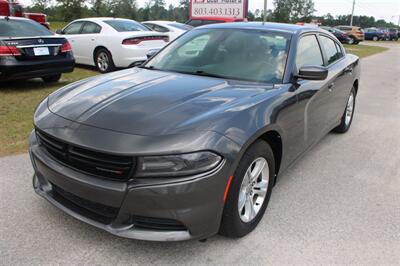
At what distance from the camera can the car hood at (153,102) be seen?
254 cm

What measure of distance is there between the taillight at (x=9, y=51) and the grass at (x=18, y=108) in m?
0.73

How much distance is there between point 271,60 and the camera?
3.64 metres

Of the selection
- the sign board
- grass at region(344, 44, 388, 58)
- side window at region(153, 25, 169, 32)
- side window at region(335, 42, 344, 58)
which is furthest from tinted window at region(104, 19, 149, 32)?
grass at region(344, 44, 388, 58)

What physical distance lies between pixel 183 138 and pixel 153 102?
569 mm

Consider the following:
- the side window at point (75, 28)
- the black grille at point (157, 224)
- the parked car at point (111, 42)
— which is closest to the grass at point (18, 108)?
the parked car at point (111, 42)

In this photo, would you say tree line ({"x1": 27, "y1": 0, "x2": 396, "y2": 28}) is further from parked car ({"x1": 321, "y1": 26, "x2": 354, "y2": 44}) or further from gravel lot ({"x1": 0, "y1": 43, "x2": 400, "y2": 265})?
gravel lot ({"x1": 0, "y1": 43, "x2": 400, "y2": 265})

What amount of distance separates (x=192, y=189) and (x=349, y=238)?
1473 millimetres

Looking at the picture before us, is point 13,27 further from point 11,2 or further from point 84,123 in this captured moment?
point 11,2

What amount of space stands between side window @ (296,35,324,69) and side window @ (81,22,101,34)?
279 inches

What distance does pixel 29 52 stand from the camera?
7.15 metres

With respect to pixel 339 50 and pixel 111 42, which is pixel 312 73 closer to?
pixel 339 50

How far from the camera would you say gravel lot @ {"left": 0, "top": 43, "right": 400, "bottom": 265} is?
2691mm

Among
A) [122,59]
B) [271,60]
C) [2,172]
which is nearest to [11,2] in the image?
[122,59]

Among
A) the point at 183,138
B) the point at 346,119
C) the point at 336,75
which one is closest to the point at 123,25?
the point at 346,119
